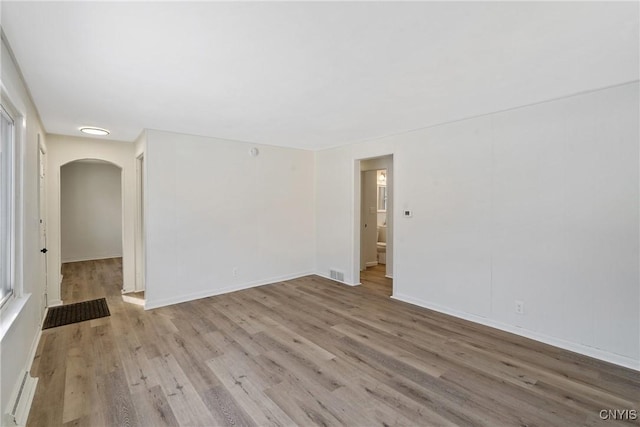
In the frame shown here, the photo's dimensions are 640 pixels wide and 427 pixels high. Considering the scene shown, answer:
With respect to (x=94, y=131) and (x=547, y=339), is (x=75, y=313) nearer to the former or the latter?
(x=94, y=131)

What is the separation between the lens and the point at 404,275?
4.29 m

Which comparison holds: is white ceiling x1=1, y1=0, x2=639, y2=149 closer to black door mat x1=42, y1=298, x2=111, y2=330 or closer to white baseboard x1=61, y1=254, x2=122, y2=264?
black door mat x1=42, y1=298, x2=111, y2=330

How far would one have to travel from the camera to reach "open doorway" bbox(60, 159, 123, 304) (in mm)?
7270

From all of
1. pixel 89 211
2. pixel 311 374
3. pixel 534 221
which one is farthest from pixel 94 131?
pixel 534 221

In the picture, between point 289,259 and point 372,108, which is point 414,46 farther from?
point 289,259

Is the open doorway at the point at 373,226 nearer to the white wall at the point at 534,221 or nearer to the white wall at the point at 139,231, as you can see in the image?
the white wall at the point at 534,221

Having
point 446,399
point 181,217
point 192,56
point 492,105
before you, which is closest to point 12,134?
point 192,56

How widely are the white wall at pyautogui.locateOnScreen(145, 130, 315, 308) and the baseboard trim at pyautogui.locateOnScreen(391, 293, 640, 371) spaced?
8.61 ft

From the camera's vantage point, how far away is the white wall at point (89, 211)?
7.33 m

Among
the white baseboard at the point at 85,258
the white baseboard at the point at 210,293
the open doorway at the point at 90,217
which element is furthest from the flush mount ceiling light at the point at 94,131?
the white baseboard at the point at 85,258

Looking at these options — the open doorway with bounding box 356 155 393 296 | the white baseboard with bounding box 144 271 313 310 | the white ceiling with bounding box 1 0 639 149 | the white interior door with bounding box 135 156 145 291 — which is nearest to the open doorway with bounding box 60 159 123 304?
the white interior door with bounding box 135 156 145 291

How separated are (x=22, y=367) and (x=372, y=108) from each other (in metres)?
3.77

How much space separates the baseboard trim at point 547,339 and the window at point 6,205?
425 cm

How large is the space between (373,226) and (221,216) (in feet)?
11.0
